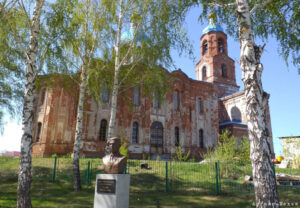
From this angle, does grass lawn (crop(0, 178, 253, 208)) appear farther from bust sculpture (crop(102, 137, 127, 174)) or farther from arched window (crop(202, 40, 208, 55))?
arched window (crop(202, 40, 208, 55))

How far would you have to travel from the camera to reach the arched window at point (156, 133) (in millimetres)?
21562

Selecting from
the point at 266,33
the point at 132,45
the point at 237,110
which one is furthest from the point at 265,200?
the point at 237,110

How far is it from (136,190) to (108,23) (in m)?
8.20

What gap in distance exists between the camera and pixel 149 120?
21.0 metres

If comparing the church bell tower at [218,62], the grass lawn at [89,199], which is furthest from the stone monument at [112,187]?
the church bell tower at [218,62]

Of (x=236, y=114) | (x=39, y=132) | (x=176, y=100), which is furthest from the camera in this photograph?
(x=236, y=114)

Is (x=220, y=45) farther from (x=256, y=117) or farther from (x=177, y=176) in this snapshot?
(x=256, y=117)

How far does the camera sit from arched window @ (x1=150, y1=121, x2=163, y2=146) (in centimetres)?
2156

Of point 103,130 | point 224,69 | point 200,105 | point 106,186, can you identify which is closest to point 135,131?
point 103,130

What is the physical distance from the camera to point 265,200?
3.98m

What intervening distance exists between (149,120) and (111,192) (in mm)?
15632

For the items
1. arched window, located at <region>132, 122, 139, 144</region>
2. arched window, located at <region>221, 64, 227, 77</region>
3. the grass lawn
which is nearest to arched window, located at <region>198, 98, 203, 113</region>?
arched window, located at <region>132, 122, 139, 144</region>

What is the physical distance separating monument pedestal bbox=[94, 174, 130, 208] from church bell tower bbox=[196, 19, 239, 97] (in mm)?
28223

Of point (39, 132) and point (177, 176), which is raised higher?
point (39, 132)
